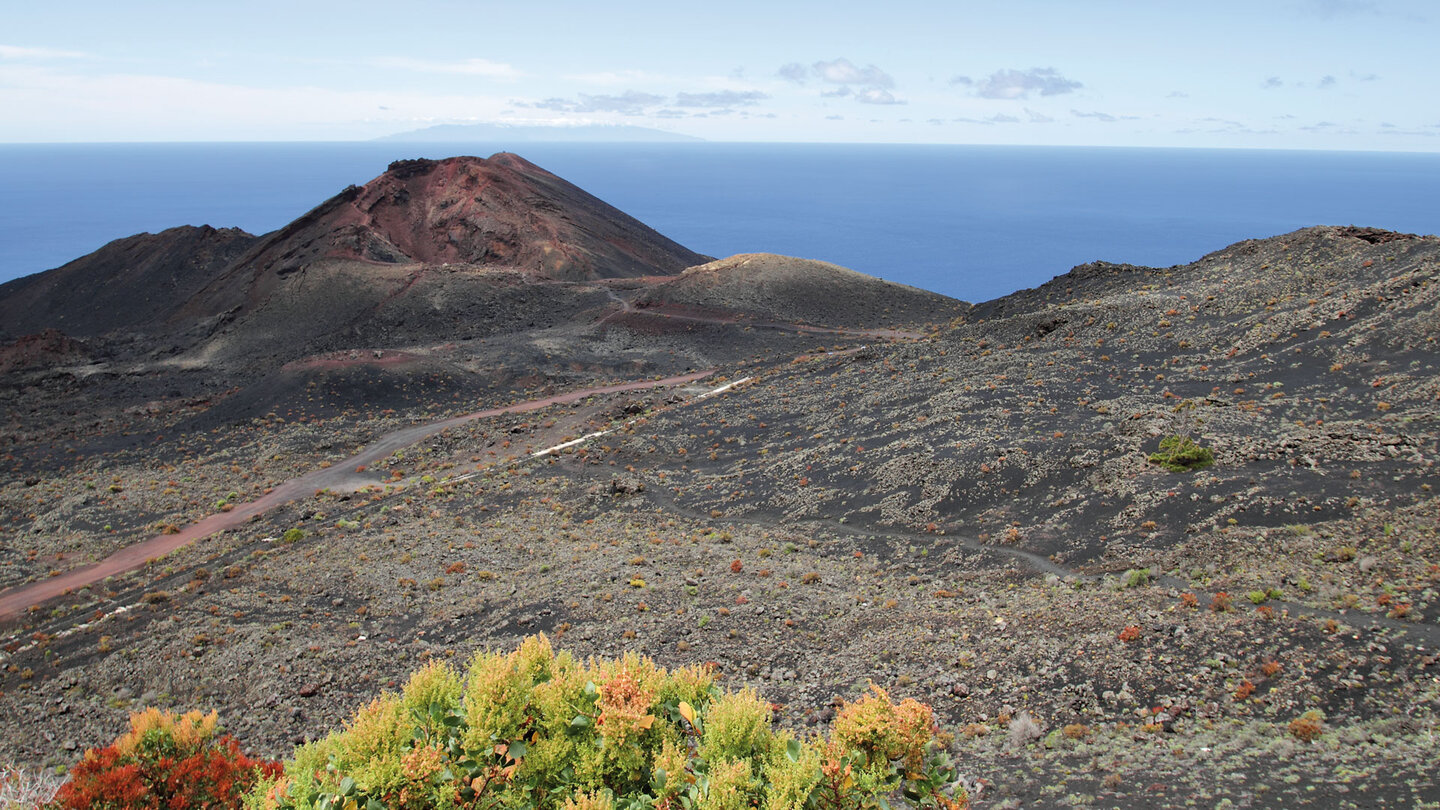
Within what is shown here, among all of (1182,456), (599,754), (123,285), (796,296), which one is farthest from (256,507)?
(123,285)

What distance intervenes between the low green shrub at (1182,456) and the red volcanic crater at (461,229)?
5097 cm

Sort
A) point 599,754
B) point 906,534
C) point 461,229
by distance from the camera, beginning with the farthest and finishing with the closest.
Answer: point 461,229, point 906,534, point 599,754

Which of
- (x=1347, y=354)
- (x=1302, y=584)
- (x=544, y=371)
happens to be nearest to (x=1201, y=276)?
(x=1347, y=354)

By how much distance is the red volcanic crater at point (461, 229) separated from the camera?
64375 millimetres

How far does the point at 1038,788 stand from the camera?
9570 mm

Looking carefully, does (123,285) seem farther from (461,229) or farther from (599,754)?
(599,754)

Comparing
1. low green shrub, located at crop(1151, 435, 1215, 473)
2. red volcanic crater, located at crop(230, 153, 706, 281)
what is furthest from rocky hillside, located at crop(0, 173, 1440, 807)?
red volcanic crater, located at crop(230, 153, 706, 281)

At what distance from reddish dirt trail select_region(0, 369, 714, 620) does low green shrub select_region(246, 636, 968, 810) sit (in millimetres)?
18756

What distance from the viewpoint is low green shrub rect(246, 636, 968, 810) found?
6848 mm

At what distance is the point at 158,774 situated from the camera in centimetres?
847

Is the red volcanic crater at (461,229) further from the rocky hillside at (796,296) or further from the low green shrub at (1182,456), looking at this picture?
the low green shrub at (1182,456)

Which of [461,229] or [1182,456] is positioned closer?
[1182,456]

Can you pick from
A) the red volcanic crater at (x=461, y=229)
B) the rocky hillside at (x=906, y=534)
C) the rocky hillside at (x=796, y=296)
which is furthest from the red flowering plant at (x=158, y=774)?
the red volcanic crater at (x=461, y=229)

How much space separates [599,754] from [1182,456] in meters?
17.3
